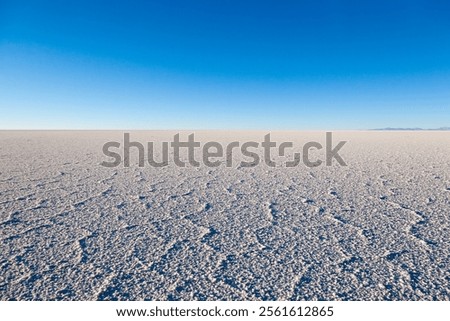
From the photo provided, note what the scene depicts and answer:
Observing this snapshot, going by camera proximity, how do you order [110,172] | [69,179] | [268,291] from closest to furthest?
[268,291], [69,179], [110,172]

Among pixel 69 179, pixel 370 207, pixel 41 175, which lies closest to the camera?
pixel 370 207

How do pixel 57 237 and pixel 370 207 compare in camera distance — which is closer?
pixel 57 237

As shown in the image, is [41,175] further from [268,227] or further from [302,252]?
[302,252]

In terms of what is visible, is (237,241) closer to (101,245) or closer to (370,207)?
(101,245)

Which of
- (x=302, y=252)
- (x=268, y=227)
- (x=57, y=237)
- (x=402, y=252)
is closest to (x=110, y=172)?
(x=57, y=237)
